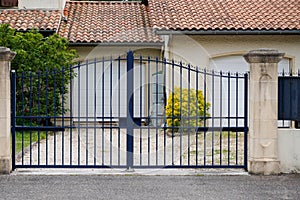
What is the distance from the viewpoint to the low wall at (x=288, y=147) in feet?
31.3

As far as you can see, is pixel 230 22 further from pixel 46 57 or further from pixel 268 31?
pixel 46 57

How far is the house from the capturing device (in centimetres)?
1694

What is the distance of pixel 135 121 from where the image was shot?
10227 millimetres

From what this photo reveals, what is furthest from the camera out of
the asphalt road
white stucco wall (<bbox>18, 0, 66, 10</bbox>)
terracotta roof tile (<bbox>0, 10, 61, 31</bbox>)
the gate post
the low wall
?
white stucco wall (<bbox>18, 0, 66, 10</bbox>)

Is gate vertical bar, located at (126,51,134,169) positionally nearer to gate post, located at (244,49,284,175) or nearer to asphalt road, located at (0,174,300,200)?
asphalt road, located at (0,174,300,200)

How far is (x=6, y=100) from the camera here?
945 centimetres

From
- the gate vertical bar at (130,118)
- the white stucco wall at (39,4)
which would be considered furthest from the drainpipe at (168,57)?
the gate vertical bar at (130,118)

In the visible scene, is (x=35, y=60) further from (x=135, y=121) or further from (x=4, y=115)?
(x=4, y=115)

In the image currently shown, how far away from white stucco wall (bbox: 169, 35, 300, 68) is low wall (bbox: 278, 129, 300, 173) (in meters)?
7.64

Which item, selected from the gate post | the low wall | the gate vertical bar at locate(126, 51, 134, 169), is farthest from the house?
the low wall

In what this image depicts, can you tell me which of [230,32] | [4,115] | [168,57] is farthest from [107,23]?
[4,115]

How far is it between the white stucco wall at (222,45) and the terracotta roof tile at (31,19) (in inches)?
188

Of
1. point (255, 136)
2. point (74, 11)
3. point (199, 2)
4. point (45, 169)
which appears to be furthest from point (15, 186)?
point (74, 11)

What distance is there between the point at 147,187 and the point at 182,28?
8956 millimetres
